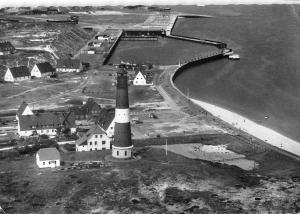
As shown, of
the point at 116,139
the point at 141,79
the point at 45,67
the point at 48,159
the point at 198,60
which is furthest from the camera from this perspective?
the point at 198,60

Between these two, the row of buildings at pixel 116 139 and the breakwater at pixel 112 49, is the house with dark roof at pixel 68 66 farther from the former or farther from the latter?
the row of buildings at pixel 116 139

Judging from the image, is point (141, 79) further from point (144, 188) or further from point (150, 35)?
point (150, 35)

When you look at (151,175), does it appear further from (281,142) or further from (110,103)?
(110,103)

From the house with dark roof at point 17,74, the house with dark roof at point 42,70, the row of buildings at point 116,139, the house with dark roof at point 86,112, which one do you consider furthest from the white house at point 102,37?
the row of buildings at point 116,139

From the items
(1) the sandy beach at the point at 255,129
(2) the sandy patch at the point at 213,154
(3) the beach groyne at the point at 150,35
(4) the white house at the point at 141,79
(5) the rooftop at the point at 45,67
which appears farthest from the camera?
(3) the beach groyne at the point at 150,35

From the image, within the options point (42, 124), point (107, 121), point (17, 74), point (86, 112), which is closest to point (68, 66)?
point (17, 74)

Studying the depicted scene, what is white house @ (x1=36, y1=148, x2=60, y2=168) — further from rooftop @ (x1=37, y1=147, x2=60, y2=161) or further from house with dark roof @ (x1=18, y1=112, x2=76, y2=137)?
house with dark roof @ (x1=18, y1=112, x2=76, y2=137)
